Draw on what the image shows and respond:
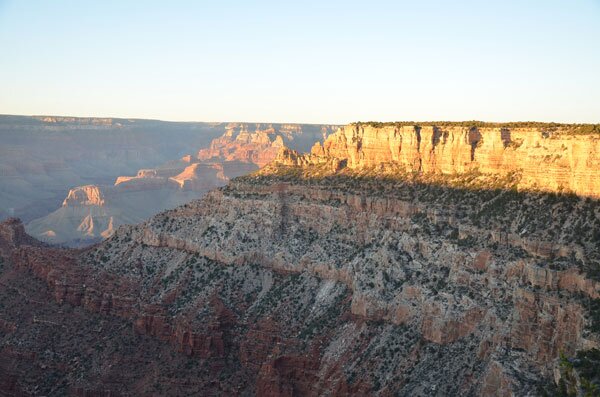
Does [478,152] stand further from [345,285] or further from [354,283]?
[345,285]

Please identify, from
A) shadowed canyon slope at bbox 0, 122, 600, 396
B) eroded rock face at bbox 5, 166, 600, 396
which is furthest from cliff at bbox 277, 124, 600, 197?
eroded rock face at bbox 5, 166, 600, 396

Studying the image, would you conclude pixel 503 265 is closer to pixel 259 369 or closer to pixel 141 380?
pixel 259 369

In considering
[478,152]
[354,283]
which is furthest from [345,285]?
[478,152]

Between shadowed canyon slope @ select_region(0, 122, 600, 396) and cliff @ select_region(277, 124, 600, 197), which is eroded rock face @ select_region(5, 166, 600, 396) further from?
cliff @ select_region(277, 124, 600, 197)

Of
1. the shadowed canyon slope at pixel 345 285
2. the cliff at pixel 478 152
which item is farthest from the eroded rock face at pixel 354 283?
the cliff at pixel 478 152

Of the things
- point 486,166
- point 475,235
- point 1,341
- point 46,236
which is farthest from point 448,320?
point 46,236

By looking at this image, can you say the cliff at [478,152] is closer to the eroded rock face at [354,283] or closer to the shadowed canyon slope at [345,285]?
the shadowed canyon slope at [345,285]
